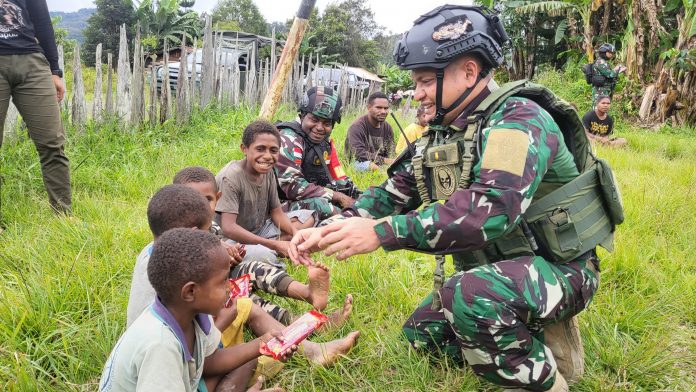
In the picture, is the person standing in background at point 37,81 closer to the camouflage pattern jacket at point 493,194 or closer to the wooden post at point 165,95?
the wooden post at point 165,95

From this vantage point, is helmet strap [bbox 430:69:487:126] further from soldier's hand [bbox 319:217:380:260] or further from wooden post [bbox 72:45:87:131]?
wooden post [bbox 72:45:87:131]

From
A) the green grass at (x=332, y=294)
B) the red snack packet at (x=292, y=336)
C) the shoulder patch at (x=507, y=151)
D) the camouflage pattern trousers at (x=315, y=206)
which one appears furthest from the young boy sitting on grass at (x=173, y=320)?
the camouflage pattern trousers at (x=315, y=206)

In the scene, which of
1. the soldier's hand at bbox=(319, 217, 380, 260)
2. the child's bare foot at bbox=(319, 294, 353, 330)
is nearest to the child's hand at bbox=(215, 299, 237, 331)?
the child's bare foot at bbox=(319, 294, 353, 330)

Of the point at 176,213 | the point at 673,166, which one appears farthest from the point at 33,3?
→ the point at 673,166

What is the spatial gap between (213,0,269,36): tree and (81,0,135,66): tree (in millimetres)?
8621

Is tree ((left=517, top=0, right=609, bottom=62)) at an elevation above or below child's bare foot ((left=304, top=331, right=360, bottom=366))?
above

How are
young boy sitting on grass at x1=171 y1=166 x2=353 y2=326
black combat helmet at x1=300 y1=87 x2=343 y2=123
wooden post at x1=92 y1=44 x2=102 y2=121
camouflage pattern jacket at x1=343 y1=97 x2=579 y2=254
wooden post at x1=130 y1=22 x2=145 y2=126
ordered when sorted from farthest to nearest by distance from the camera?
wooden post at x1=130 y1=22 x2=145 y2=126
wooden post at x1=92 y1=44 x2=102 y2=121
black combat helmet at x1=300 y1=87 x2=343 y2=123
young boy sitting on grass at x1=171 y1=166 x2=353 y2=326
camouflage pattern jacket at x1=343 y1=97 x2=579 y2=254

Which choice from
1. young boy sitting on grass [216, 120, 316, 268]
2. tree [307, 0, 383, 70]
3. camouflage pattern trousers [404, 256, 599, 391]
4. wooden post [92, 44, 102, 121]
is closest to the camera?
camouflage pattern trousers [404, 256, 599, 391]

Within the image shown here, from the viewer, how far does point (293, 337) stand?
207 cm

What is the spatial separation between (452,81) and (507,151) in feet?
1.58

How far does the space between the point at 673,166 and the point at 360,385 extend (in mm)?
6123

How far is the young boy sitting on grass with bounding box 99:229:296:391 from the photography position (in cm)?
153

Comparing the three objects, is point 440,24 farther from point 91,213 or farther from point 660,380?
point 91,213

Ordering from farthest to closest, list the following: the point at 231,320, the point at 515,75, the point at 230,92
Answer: the point at 515,75, the point at 230,92, the point at 231,320
